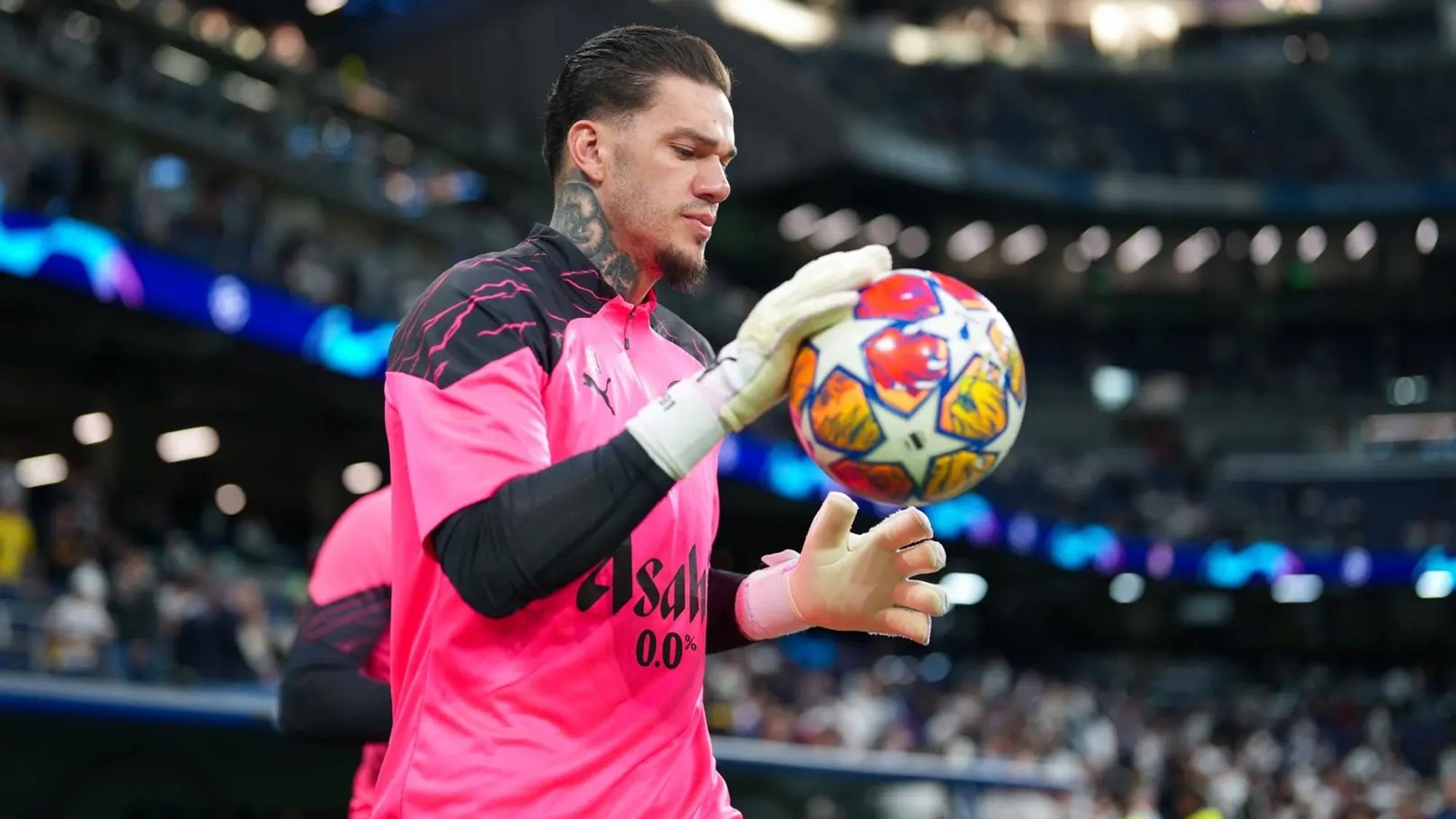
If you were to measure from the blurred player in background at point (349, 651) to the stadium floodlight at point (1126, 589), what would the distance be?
31409 mm

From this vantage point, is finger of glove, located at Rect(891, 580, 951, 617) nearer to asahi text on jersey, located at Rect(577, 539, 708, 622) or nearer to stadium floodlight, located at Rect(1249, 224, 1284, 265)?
asahi text on jersey, located at Rect(577, 539, 708, 622)

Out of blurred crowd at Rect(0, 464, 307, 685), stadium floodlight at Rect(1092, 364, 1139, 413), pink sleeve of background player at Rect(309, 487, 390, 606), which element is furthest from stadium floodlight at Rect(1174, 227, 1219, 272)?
pink sleeve of background player at Rect(309, 487, 390, 606)

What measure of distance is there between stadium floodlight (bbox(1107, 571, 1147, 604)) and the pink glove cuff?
106ft

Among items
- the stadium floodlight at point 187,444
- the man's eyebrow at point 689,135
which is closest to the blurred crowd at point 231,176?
the stadium floodlight at point 187,444

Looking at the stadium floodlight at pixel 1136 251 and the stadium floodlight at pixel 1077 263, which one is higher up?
the stadium floodlight at pixel 1136 251

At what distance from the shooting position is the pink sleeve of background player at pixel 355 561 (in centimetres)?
397

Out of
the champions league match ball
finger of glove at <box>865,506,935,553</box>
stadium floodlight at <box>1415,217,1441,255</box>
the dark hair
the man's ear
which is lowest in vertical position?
finger of glove at <box>865,506,935,553</box>

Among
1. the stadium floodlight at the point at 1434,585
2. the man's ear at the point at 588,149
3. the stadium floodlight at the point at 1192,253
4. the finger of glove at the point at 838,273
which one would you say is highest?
the stadium floodlight at the point at 1192,253

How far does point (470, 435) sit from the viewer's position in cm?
223

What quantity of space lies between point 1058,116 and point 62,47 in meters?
27.3

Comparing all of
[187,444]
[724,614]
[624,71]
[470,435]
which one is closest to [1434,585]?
[187,444]

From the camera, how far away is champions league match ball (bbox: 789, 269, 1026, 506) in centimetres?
225

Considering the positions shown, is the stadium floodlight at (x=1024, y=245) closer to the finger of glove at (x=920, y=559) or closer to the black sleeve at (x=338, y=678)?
the black sleeve at (x=338, y=678)

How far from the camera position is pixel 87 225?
44.6 feet
